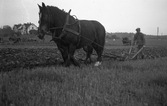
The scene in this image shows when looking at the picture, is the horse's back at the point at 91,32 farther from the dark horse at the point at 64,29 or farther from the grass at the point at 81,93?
the grass at the point at 81,93

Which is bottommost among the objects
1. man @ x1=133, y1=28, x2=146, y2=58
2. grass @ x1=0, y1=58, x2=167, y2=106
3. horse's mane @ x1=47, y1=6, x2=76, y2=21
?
grass @ x1=0, y1=58, x2=167, y2=106

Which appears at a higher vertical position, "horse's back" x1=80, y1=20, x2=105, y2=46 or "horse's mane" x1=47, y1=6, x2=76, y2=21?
"horse's mane" x1=47, y1=6, x2=76, y2=21

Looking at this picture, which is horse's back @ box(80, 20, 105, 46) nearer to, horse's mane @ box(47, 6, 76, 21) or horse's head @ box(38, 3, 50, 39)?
horse's mane @ box(47, 6, 76, 21)

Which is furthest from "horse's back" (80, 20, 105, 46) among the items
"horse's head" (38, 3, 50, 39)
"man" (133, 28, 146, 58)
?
"man" (133, 28, 146, 58)

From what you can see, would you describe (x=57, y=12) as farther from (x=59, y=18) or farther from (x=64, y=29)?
(x=64, y=29)

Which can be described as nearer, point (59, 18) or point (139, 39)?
point (59, 18)

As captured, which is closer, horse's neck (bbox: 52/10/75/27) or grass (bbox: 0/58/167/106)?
grass (bbox: 0/58/167/106)

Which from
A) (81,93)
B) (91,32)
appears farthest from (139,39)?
(81,93)

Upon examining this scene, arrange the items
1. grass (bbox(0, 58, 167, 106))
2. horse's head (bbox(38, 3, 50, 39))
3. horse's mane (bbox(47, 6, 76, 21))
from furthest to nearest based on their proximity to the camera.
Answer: horse's mane (bbox(47, 6, 76, 21)), horse's head (bbox(38, 3, 50, 39)), grass (bbox(0, 58, 167, 106))

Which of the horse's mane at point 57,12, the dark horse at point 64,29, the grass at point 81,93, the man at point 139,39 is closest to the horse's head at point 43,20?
the dark horse at point 64,29

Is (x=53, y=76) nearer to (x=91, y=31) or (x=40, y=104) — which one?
(x=40, y=104)

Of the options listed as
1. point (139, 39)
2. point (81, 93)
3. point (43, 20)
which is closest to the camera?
point (81, 93)

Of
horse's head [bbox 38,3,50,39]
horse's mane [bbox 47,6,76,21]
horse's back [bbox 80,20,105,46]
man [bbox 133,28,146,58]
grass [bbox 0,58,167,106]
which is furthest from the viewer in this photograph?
man [bbox 133,28,146,58]

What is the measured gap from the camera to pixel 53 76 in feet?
12.1
